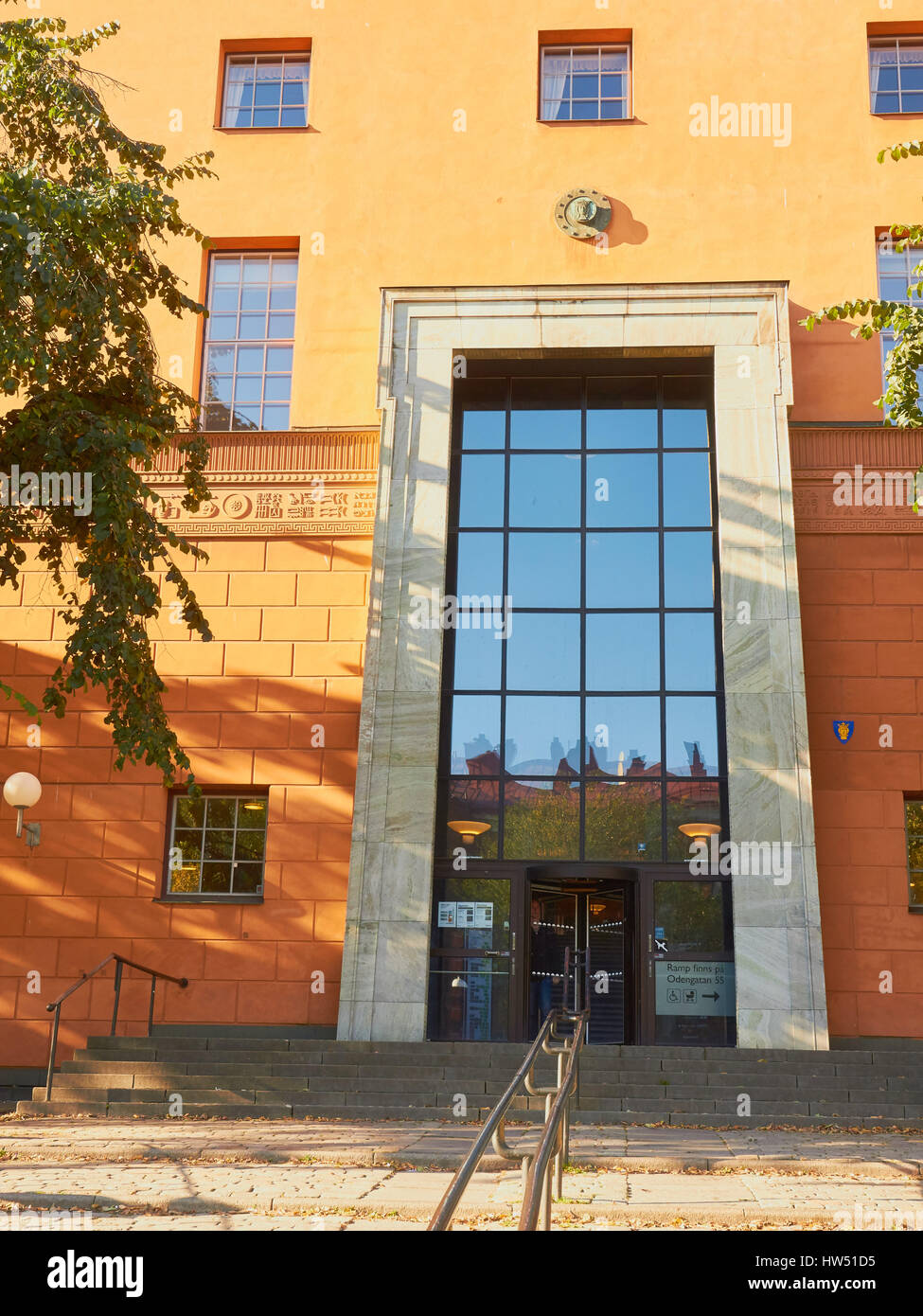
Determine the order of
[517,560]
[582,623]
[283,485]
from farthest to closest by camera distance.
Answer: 1. [283,485]
2. [517,560]
3. [582,623]

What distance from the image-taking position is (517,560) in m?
16.4

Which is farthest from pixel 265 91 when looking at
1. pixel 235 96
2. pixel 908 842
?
pixel 908 842

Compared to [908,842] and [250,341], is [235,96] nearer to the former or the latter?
[250,341]

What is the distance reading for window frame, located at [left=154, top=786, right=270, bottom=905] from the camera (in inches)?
599

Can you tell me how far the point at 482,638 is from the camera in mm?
16078

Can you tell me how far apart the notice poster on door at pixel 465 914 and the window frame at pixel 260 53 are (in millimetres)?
11186

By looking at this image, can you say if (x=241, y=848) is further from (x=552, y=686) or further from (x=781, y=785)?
(x=781, y=785)

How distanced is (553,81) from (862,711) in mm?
9945

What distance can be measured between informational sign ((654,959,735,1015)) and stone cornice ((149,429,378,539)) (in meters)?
6.70

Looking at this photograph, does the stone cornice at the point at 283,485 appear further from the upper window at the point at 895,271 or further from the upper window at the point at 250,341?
the upper window at the point at 895,271
